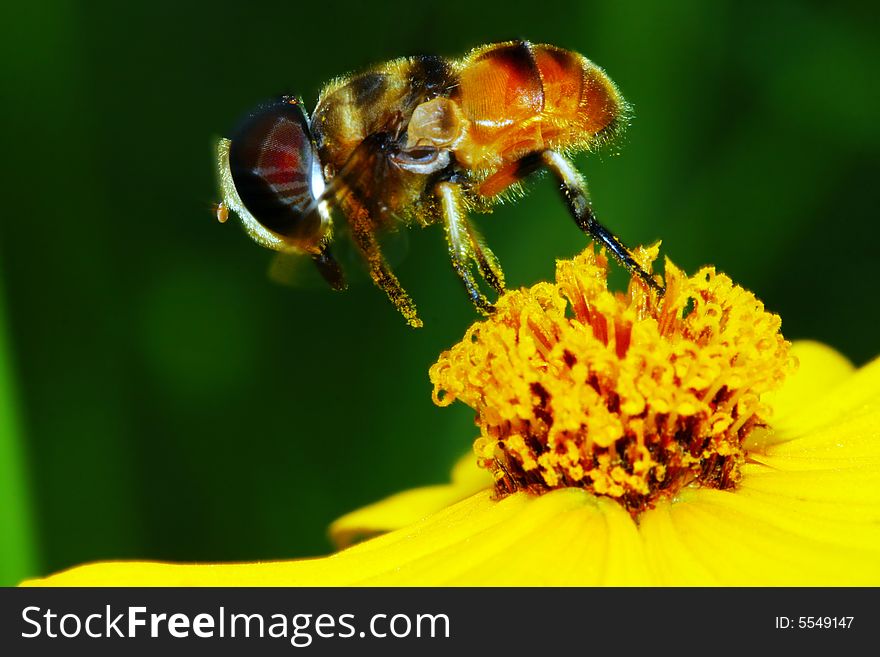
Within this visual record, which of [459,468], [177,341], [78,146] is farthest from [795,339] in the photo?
[78,146]

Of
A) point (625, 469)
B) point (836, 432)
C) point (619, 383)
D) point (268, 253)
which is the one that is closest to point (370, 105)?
point (619, 383)

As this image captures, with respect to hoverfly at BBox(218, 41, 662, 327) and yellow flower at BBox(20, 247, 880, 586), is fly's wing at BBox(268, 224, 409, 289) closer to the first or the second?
hoverfly at BBox(218, 41, 662, 327)

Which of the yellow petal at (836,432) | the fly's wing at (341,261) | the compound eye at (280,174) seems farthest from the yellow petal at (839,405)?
the compound eye at (280,174)

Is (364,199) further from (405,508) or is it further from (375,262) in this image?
(405,508)

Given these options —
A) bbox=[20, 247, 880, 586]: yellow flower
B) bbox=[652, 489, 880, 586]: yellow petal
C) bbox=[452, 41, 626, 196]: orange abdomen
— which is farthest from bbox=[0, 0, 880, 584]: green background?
bbox=[652, 489, 880, 586]: yellow petal

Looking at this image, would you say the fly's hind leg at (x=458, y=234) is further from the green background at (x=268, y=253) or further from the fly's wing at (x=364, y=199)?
the green background at (x=268, y=253)

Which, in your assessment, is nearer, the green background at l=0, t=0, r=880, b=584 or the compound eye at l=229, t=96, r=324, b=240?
the compound eye at l=229, t=96, r=324, b=240
